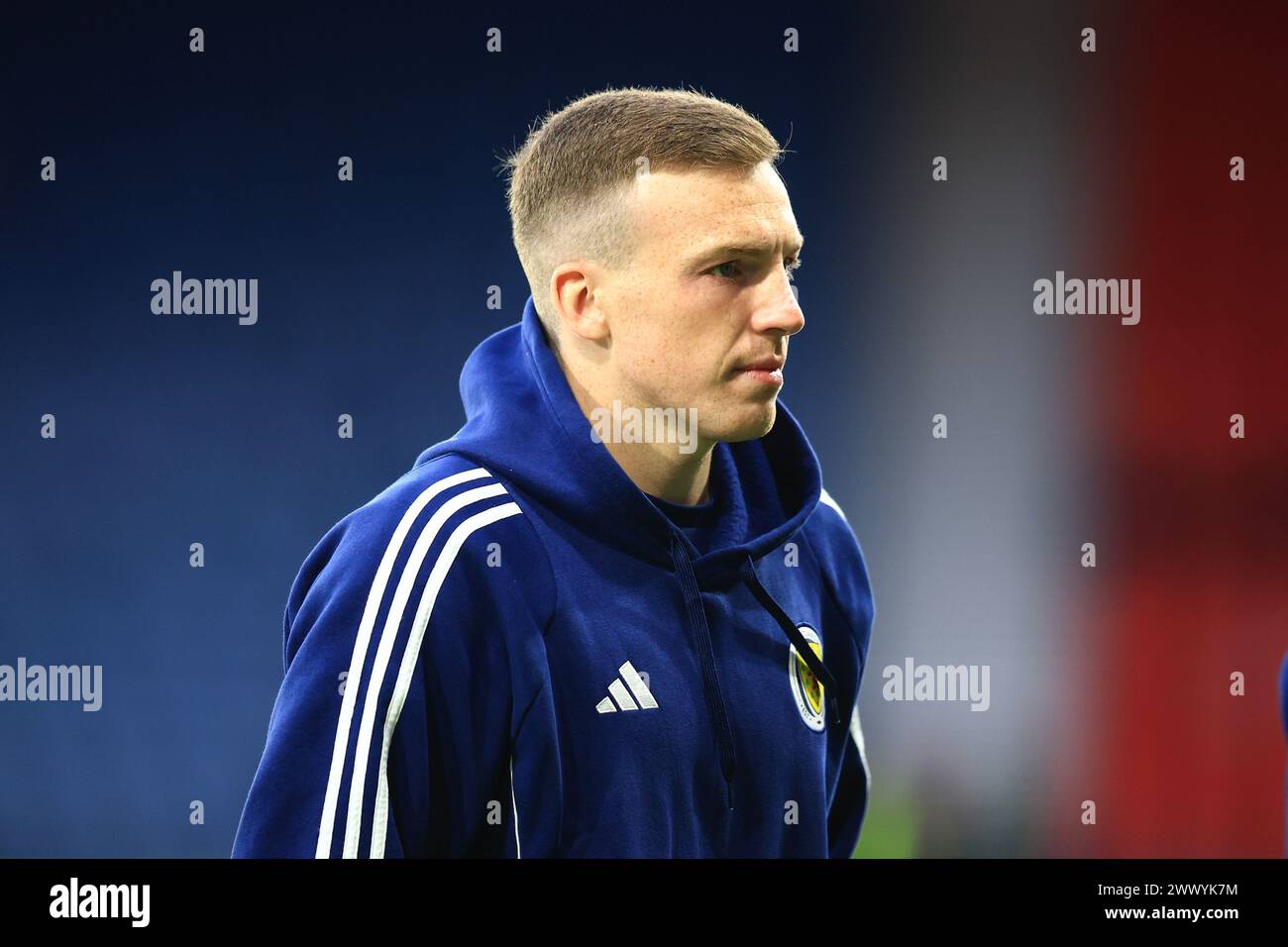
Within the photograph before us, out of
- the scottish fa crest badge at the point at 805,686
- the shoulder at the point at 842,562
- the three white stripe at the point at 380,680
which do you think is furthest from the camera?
the shoulder at the point at 842,562

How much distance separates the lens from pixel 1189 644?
8.07ft

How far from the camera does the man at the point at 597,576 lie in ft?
5.07

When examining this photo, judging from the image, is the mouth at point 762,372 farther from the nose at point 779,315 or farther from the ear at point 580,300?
the ear at point 580,300

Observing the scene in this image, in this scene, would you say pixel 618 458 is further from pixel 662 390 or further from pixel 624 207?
pixel 624 207

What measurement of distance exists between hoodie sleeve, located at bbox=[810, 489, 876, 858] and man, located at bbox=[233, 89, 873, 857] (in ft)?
0.36

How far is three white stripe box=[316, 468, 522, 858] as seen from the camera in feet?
4.97

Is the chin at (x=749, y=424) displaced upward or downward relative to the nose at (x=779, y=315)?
downward

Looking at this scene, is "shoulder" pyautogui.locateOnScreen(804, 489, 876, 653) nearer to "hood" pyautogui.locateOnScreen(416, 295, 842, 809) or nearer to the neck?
"hood" pyautogui.locateOnScreen(416, 295, 842, 809)

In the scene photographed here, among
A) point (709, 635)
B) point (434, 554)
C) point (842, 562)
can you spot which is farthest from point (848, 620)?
point (434, 554)

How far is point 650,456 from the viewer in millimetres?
1793

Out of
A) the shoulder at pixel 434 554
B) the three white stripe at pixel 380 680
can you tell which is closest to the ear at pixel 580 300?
the shoulder at pixel 434 554

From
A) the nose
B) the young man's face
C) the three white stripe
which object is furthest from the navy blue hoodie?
the nose

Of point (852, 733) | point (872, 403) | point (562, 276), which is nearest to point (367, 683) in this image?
point (562, 276)

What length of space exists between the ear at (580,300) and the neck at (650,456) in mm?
69
